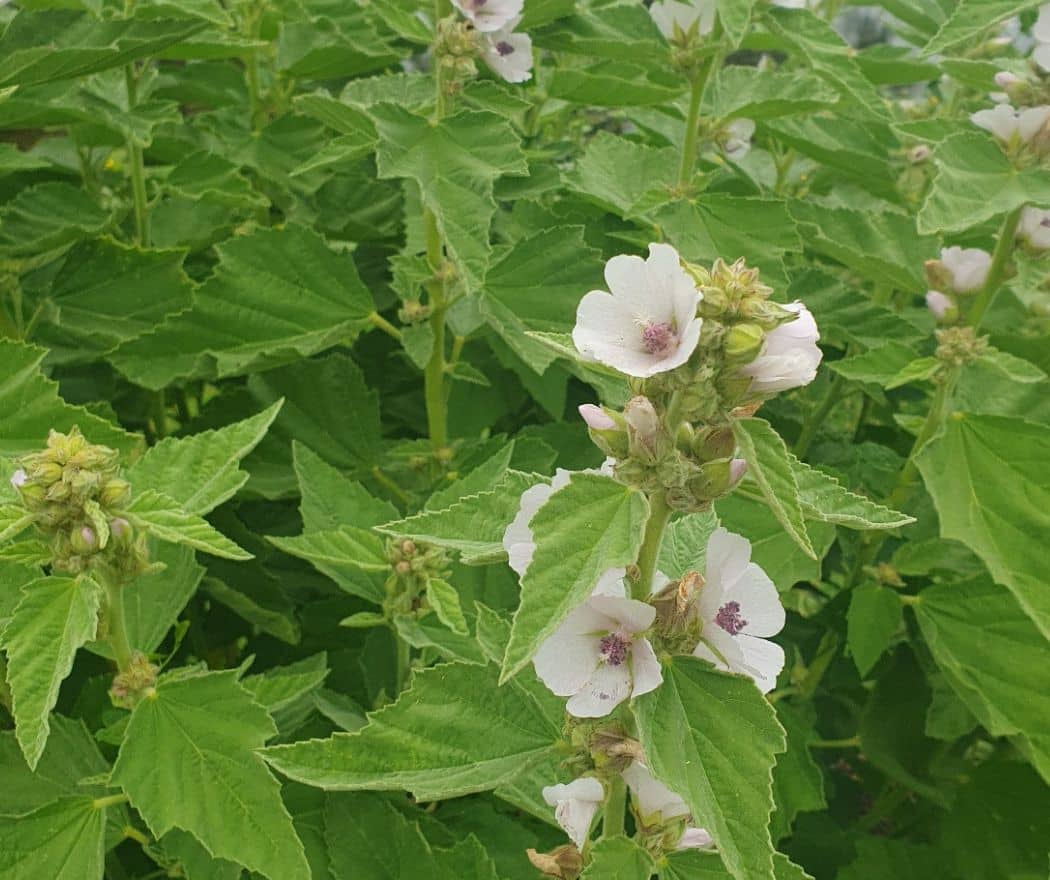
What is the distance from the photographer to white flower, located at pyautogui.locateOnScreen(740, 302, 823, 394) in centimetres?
86

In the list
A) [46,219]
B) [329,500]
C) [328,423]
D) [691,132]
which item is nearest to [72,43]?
[46,219]

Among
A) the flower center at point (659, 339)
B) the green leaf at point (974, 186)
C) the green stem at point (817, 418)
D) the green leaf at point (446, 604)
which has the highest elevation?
the flower center at point (659, 339)

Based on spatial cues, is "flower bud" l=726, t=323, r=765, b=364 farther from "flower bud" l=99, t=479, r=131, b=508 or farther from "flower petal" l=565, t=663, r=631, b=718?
"flower bud" l=99, t=479, r=131, b=508

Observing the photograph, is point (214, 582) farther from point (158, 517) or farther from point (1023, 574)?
point (1023, 574)

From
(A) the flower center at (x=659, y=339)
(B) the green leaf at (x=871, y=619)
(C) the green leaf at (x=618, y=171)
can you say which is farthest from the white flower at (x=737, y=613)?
(C) the green leaf at (x=618, y=171)

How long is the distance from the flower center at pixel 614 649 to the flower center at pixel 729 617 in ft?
0.32

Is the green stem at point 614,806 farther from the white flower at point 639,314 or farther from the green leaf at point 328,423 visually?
the green leaf at point 328,423

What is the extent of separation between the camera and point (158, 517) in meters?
1.19

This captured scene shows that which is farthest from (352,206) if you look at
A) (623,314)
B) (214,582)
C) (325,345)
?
(623,314)

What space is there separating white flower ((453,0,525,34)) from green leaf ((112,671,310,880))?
121cm

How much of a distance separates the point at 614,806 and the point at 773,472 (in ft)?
1.50

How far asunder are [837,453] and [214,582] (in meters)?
1.37

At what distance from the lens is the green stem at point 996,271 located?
1910mm

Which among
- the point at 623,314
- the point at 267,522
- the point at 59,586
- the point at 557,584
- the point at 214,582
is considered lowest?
the point at 267,522
